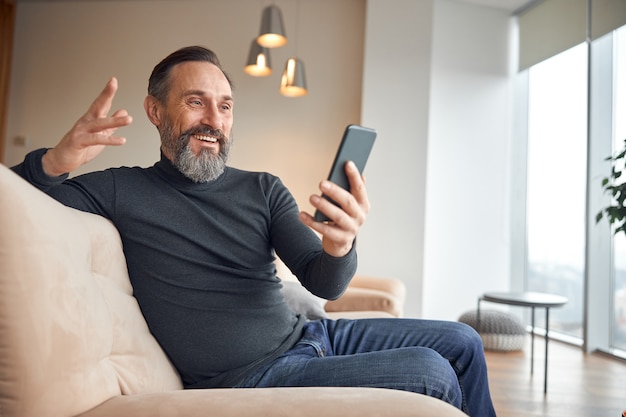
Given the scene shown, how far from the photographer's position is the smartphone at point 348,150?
0.94 m

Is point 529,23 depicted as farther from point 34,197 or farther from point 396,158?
point 34,197

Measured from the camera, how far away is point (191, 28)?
5164 millimetres

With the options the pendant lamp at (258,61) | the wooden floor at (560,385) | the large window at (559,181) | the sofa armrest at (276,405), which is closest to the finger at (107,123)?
the sofa armrest at (276,405)

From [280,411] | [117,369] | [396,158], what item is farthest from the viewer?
[396,158]

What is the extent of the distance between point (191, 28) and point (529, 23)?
10.5 ft

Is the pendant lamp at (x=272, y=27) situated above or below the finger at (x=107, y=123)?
above

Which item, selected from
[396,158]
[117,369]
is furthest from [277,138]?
[117,369]

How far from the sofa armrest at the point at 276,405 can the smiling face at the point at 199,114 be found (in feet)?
2.37

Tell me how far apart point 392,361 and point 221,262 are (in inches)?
19.3

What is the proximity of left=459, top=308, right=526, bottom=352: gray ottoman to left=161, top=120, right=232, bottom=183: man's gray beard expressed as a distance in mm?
3218

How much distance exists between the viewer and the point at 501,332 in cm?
413

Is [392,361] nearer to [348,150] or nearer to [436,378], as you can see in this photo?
[436,378]

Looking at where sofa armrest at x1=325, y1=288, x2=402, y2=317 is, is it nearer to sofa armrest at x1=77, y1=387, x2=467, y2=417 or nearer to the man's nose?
the man's nose

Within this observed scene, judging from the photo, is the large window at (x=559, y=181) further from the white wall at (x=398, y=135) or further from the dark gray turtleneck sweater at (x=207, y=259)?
the dark gray turtleneck sweater at (x=207, y=259)
